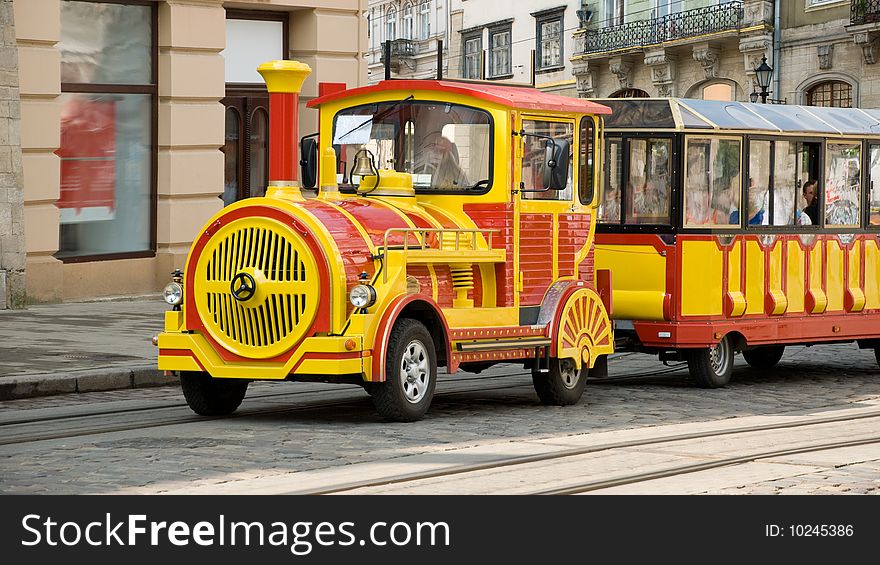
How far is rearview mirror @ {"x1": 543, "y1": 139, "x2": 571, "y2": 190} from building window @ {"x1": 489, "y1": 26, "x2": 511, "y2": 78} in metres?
43.0

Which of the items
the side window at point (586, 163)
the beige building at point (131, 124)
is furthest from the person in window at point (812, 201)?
the beige building at point (131, 124)

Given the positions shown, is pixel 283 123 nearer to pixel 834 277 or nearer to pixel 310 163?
pixel 310 163

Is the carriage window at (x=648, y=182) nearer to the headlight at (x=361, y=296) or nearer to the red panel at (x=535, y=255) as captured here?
the red panel at (x=535, y=255)

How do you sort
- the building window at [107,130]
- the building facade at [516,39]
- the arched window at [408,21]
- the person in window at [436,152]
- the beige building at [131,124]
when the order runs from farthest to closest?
the arched window at [408,21]
the building facade at [516,39]
the building window at [107,130]
the beige building at [131,124]
the person in window at [436,152]

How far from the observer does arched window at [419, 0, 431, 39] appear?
60.9 meters

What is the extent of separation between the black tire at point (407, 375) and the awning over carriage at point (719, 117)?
4314mm

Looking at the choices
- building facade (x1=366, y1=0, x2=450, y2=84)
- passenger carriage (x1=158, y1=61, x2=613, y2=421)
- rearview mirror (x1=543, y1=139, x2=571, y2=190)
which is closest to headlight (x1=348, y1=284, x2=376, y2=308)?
passenger carriage (x1=158, y1=61, x2=613, y2=421)

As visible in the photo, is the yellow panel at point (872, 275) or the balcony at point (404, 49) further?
the balcony at point (404, 49)

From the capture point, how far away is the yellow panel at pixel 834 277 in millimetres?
16406

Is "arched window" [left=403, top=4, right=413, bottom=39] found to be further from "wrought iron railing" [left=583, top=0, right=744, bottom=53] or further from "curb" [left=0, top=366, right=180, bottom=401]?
"curb" [left=0, top=366, right=180, bottom=401]

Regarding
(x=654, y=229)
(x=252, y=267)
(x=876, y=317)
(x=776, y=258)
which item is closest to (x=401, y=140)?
(x=252, y=267)

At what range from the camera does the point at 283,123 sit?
12.2 metres
